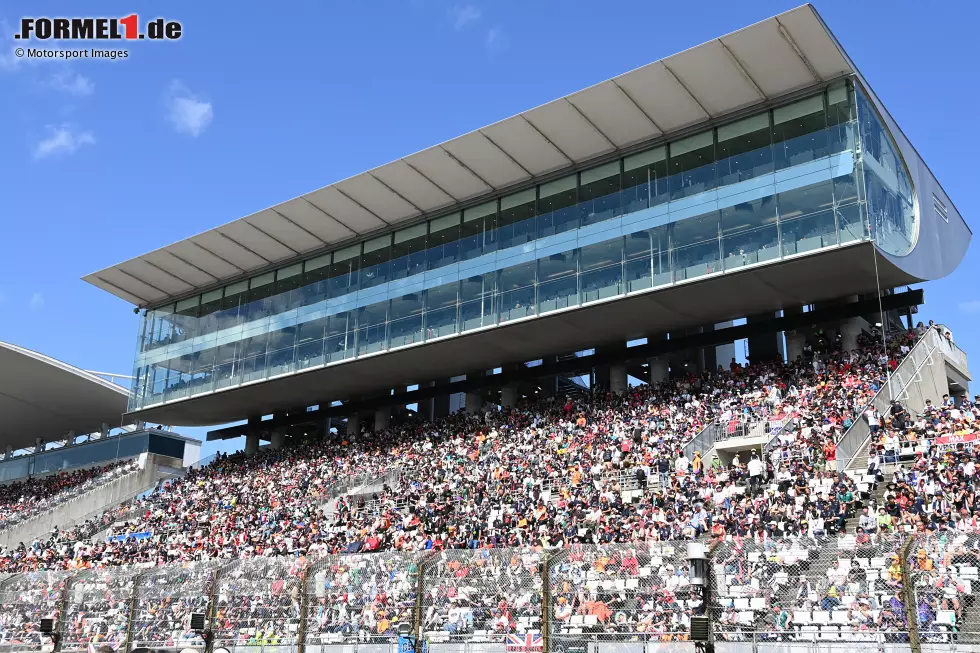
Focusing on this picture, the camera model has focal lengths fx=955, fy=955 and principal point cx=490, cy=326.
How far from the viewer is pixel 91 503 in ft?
159

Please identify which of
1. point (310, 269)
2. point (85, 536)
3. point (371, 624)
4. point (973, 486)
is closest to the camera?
point (371, 624)

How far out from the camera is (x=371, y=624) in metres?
13.1

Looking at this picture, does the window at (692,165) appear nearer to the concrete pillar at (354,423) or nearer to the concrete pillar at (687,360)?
the concrete pillar at (687,360)

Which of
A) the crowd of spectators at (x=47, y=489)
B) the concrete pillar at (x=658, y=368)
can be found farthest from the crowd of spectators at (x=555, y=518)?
the crowd of spectators at (x=47, y=489)

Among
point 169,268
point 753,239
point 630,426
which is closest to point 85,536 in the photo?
point 169,268

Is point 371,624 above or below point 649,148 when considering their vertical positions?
below

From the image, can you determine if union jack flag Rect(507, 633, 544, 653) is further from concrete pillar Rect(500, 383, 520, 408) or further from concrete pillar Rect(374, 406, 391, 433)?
concrete pillar Rect(374, 406, 391, 433)

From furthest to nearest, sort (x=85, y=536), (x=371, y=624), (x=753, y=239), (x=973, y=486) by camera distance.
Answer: (x=85, y=536)
(x=753, y=239)
(x=973, y=486)
(x=371, y=624)

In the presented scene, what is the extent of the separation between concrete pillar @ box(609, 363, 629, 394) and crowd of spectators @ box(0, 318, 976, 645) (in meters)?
2.96

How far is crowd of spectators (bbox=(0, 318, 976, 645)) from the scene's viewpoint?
11.3 m

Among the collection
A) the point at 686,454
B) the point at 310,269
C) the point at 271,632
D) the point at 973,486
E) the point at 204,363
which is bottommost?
the point at 271,632

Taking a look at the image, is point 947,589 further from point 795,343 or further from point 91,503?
point 91,503

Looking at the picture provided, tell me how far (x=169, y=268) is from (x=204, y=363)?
5.16 metres

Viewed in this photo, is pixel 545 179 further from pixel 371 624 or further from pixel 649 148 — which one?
pixel 371 624
